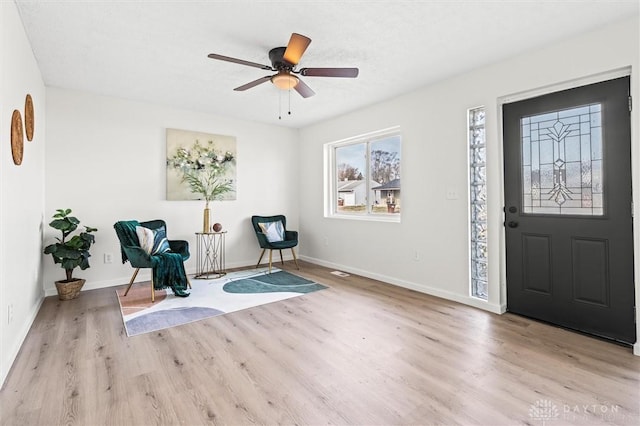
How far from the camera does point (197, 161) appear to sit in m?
4.82

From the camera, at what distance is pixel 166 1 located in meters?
2.20

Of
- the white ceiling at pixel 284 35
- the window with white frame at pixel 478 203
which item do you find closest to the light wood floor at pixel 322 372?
the window with white frame at pixel 478 203

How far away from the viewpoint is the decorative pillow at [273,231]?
5.08 meters

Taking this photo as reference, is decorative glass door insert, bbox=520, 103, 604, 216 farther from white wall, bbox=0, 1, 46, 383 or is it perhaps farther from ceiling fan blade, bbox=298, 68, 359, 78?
white wall, bbox=0, 1, 46, 383

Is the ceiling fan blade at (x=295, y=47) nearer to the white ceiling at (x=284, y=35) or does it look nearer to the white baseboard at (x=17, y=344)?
the white ceiling at (x=284, y=35)

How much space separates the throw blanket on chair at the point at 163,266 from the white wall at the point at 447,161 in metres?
2.39

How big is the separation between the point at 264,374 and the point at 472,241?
8.20ft

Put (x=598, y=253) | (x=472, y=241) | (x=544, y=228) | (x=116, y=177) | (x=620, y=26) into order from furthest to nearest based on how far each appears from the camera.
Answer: (x=116, y=177) → (x=472, y=241) → (x=544, y=228) → (x=598, y=253) → (x=620, y=26)

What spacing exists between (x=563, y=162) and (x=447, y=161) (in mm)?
1065

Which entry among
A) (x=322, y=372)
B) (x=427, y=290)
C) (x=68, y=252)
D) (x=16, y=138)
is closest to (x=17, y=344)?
(x=68, y=252)

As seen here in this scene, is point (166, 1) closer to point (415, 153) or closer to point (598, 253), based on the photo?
point (415, 153)

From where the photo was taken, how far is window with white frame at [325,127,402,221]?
445 centimetres

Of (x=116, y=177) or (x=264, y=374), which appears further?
(x=116, y=177)

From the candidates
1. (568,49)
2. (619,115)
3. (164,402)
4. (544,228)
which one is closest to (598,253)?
(544,228)
